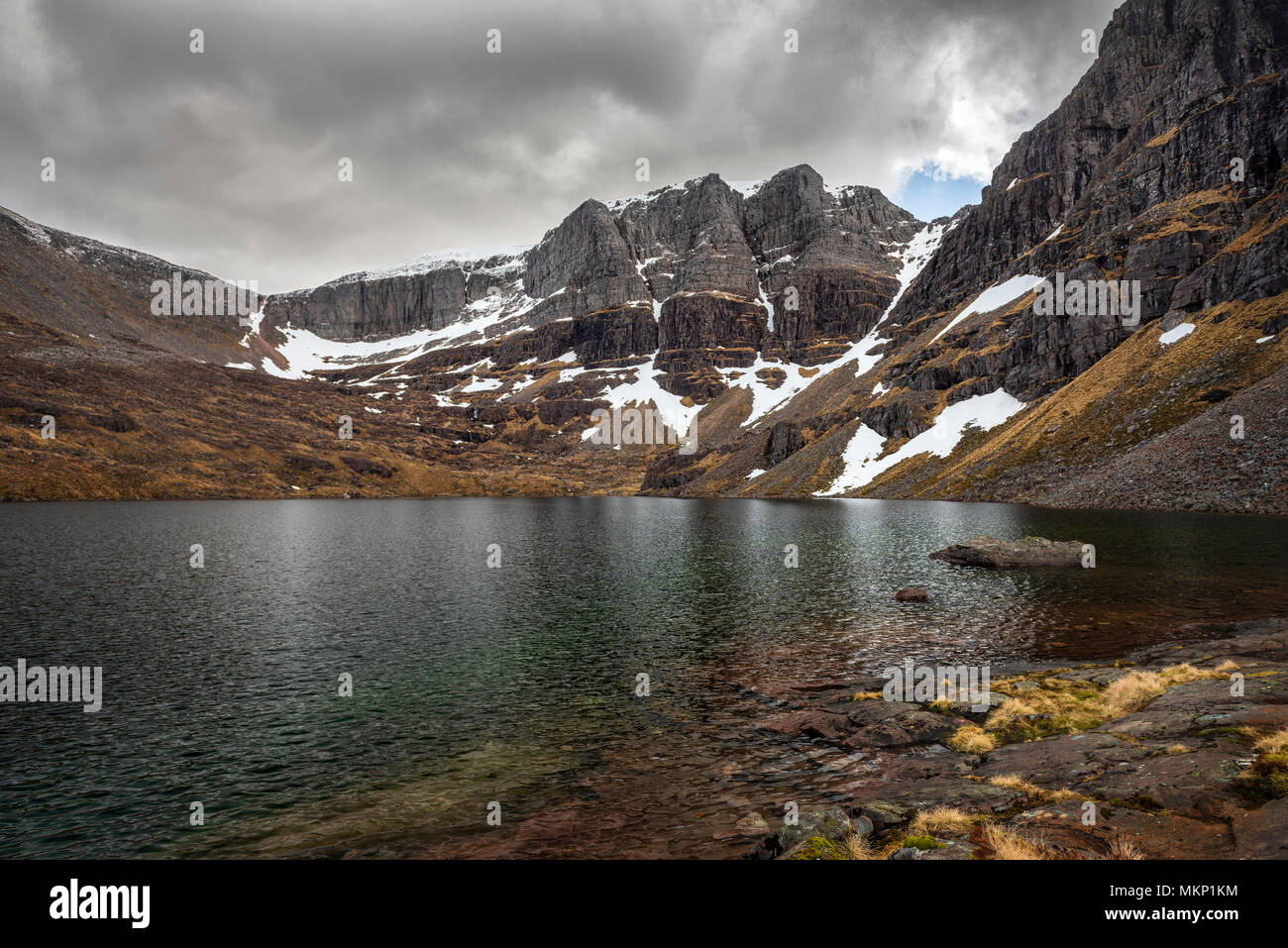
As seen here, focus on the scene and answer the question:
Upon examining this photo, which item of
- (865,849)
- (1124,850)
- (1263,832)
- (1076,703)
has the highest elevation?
(1263,832)

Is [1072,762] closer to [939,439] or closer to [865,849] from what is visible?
[865,849]

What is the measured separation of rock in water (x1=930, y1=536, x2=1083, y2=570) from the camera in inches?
2216

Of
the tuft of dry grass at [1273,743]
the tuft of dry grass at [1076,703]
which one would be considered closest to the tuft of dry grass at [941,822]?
the tuft of dry grass at [1273,743]

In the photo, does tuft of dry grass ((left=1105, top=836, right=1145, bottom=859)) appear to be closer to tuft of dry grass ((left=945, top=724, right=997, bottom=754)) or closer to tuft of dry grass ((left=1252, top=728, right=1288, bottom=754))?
tuft of dry grass ((left=1252, top=728, right=1288, bottom=754))

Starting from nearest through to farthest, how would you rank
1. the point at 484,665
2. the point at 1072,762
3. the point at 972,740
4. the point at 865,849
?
the point at 865,849
the point at 1072,762
the point at 972,740
the point at 484,665

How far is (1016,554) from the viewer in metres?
57.9

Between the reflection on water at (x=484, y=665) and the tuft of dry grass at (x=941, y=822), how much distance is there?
153 inches

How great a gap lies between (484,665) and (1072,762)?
2447cm

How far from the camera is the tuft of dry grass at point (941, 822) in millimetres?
13062

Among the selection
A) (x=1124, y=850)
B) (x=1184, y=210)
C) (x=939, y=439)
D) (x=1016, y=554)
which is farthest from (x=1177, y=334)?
(x=1124, y=850)

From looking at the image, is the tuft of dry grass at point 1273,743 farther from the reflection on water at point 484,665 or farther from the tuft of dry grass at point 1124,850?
the reflection on water at point 484,665
